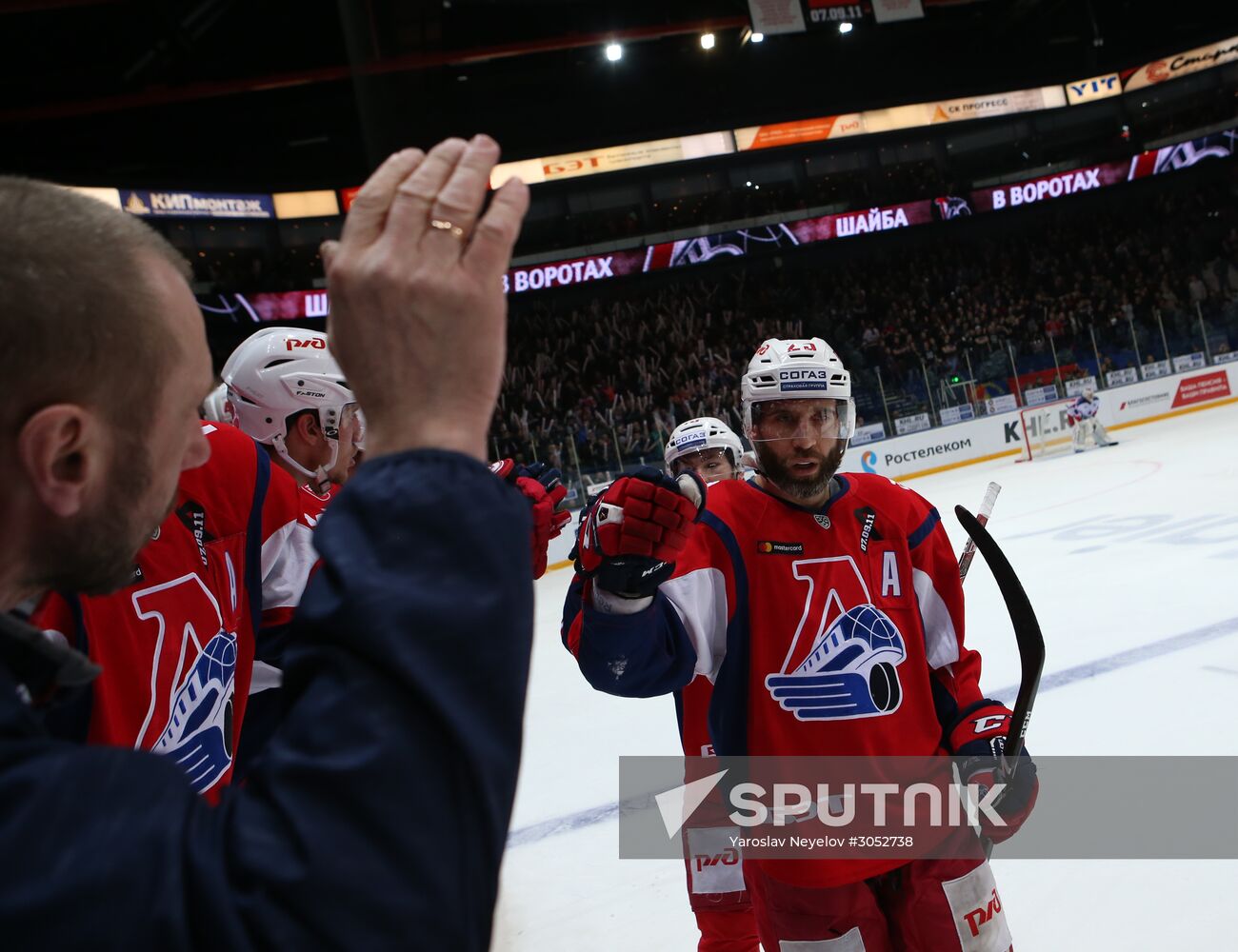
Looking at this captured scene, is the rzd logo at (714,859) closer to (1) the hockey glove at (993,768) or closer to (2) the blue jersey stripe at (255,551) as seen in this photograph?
(1) the hockey glove at (993,768)

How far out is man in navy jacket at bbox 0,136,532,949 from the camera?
45cm

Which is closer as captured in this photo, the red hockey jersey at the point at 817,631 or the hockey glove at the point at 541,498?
the red hockey jersey at the point at 817,631

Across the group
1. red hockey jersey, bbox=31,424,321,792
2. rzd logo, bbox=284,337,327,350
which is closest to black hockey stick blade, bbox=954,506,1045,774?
red hockey jersey, bbox=31,424,321,792

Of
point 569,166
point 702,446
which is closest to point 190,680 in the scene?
point 702,446

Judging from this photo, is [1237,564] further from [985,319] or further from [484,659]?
[985,319]

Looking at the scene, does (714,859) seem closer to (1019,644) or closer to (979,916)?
(979,916)

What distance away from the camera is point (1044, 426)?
14.5 meters

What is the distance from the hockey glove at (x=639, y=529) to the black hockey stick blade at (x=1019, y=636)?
2.19 ft

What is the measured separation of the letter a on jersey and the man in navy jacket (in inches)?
60.7

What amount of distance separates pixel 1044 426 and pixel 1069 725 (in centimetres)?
1202

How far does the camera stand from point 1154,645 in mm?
4387

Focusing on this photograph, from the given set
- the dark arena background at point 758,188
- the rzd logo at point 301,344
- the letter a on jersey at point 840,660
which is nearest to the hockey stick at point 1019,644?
the letter a on jersey at point 840,660

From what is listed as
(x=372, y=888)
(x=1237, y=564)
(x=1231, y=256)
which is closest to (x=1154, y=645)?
(x=1237, y=564)

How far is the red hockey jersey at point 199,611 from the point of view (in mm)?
1185
